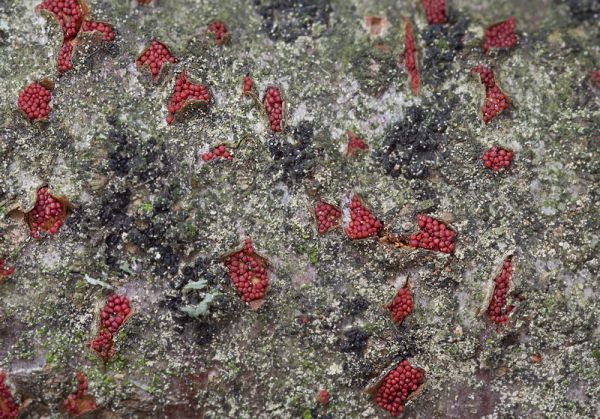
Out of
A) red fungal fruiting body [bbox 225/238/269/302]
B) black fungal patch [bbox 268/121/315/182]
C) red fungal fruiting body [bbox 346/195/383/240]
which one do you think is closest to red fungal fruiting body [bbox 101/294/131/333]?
red fungal fruiting body [bbox 225/238/269/302]

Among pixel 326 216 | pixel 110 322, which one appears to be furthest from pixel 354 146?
pixel 110 322

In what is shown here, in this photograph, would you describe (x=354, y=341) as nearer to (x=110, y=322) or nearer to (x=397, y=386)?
(x=397, y=386)

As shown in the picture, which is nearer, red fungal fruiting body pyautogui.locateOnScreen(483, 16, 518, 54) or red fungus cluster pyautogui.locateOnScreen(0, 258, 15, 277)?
red fungus cluster pyautogui.locateOnScreen(0, 258, 15, 277)

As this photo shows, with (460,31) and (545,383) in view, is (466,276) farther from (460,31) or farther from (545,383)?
(460,31)

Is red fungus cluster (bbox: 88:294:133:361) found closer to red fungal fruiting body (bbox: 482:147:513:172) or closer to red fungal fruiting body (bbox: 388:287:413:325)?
red fungal fruiting body (bbox: 388:287:413:325)

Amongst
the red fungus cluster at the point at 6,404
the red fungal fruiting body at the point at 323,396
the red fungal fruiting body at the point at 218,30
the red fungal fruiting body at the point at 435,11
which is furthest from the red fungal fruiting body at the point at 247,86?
the red fungus cluster at the point at 6,404
